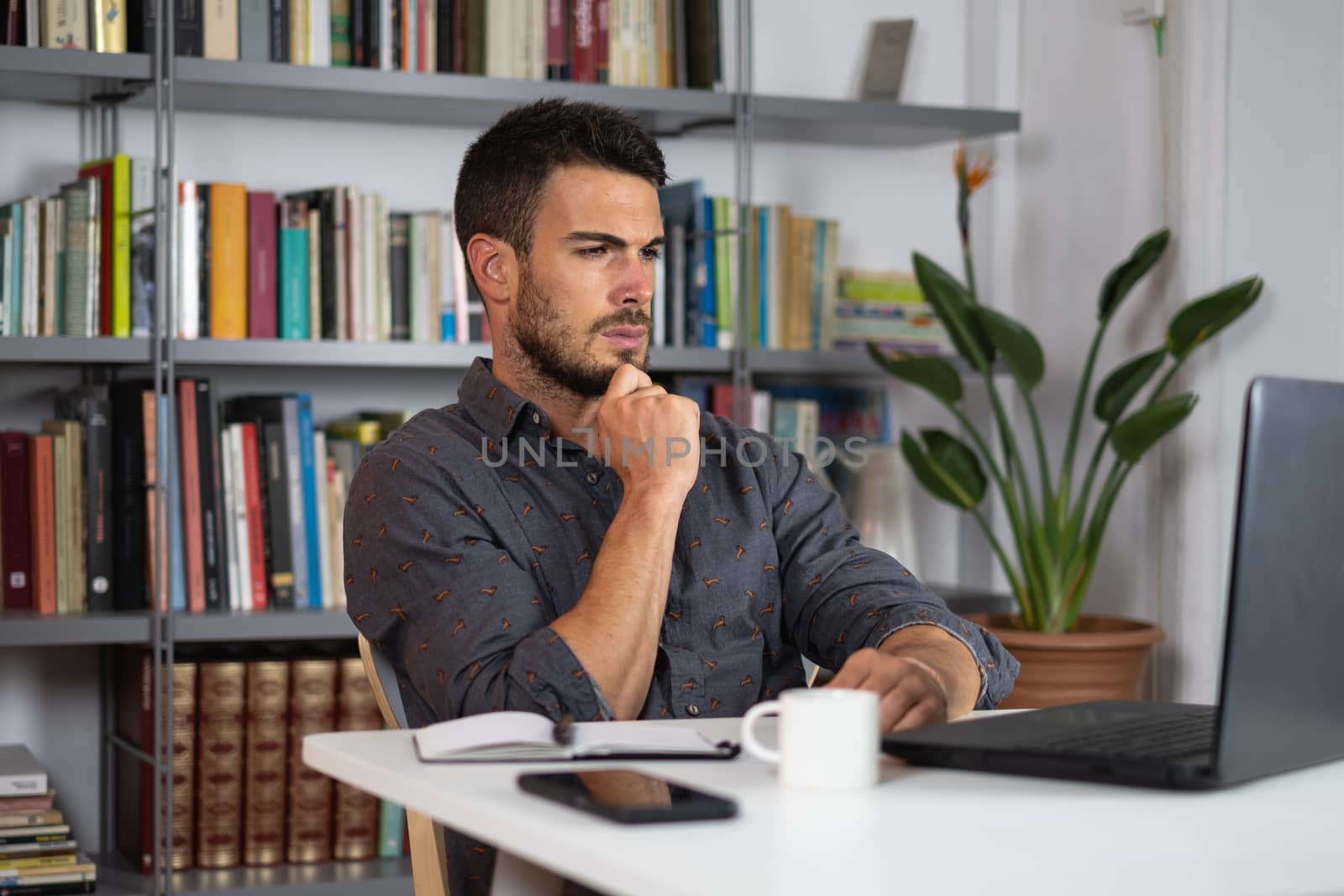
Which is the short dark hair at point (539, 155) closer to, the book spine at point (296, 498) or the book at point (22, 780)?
the book spine at point (296, 498)

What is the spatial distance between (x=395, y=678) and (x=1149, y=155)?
206cm

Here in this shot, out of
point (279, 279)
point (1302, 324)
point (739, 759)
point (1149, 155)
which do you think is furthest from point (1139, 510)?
point (739, 759)

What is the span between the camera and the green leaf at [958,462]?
2.90m

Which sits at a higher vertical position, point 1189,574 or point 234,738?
point 1189,574

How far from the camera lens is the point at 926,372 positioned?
9.43 feet

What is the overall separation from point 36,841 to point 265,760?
0.37m

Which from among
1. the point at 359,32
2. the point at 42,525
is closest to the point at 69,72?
the point at 359,32

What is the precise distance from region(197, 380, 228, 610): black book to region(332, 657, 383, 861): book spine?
0.80 ft

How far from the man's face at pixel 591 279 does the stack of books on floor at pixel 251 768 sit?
1065mm

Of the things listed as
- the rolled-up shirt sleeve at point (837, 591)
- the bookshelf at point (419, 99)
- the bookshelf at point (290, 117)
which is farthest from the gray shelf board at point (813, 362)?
the rolled-up shirt sleeve at point (837, 591)

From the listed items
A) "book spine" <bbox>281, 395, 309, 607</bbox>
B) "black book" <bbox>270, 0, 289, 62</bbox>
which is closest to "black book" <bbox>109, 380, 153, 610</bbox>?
"book spine" <bbox>281, 395, 309, 607</bbox>

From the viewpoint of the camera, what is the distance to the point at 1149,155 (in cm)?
296

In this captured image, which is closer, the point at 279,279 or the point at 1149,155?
the point at 279,279

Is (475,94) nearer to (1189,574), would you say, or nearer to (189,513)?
(189,513)
